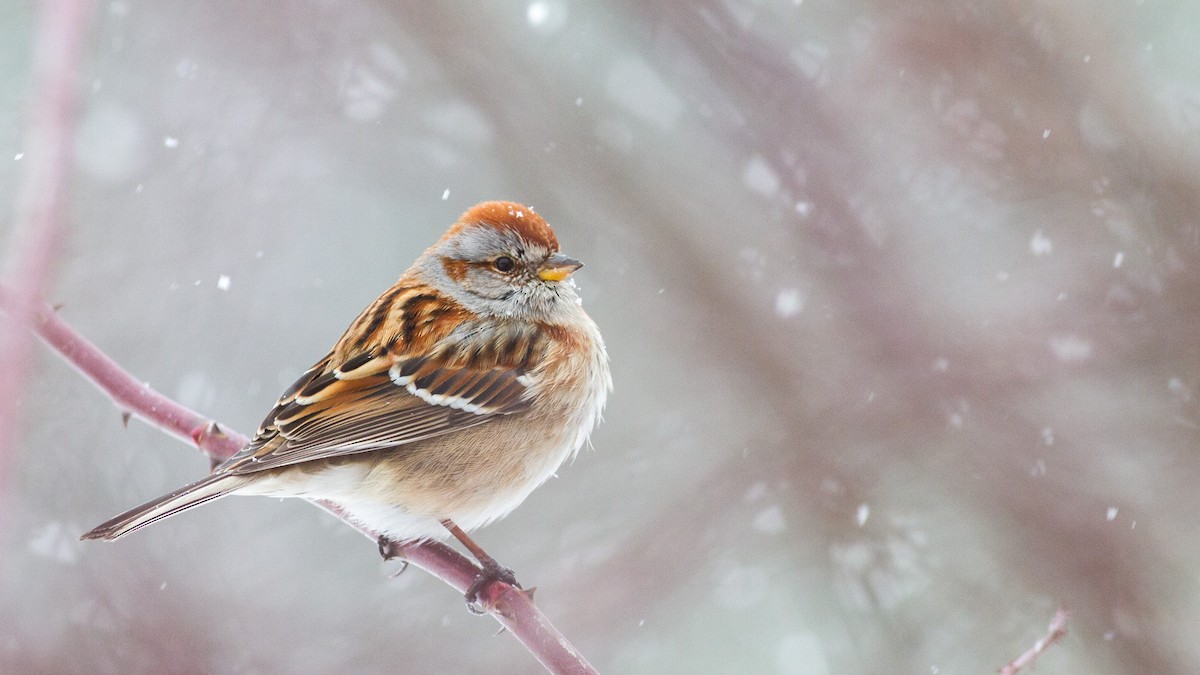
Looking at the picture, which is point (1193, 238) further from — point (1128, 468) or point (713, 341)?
point (713, 341)

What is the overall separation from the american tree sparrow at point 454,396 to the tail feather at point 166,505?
0.31 feet

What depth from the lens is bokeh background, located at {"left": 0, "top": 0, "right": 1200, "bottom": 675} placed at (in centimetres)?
485

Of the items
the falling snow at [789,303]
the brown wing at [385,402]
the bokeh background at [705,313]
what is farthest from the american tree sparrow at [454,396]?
the falling snow at [789,303]

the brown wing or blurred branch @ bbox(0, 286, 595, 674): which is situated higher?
blurred branch @ bbox(0, 286, 595, 674)

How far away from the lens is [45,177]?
52.1 inches

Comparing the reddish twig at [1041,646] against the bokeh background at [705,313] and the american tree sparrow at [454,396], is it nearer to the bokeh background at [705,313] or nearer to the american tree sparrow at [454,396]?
the american tree sparrow at [454,396]

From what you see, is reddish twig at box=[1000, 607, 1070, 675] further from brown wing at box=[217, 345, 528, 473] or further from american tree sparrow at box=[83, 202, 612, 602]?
brown wing at box=[217, 345, 528, 473]

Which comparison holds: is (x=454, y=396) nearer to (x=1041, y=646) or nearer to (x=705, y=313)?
(x=1041, y=646)

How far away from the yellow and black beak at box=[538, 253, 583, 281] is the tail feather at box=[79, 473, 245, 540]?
127 centimetres

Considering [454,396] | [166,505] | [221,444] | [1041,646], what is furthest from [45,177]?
[454,396]

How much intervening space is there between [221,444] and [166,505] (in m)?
0.32

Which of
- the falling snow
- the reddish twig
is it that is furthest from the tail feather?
the falling snow

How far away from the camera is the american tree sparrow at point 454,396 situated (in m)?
3.21

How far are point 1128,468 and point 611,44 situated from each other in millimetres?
3649
